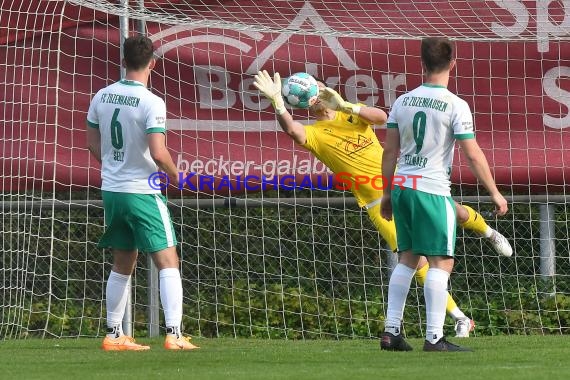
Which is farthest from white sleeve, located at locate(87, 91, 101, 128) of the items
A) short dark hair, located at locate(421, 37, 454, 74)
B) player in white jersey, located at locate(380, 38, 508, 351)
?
short dark hair, located at locate(421, 37, 454, 74)

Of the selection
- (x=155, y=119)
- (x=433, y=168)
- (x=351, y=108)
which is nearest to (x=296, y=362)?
(x=433, y=168)

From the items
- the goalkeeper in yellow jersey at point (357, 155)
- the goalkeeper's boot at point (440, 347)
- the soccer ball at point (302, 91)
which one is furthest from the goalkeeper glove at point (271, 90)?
the goalkeeper's boot at point (440, 347)

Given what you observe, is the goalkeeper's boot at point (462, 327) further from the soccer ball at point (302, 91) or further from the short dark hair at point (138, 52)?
the short dark hair at point (138, 52)

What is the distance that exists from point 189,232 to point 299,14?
2.21 m

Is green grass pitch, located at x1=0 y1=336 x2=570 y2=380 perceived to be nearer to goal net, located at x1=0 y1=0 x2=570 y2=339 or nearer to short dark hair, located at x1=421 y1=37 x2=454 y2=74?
short dark hair, located at x1=421 y1=37 x2=454 y2=74

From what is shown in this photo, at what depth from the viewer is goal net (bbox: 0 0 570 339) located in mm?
11000

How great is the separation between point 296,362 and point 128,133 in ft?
6.09

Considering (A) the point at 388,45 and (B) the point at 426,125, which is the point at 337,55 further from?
(B) the point at 426,125

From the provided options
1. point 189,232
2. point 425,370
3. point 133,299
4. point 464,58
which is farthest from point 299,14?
point 425,370

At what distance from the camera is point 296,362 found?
24.7 ft

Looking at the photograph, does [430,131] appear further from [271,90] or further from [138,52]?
[138,52]

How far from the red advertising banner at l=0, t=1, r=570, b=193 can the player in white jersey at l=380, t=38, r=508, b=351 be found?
3.36 metres

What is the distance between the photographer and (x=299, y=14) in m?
11.1

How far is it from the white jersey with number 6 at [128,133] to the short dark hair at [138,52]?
0.39ft
